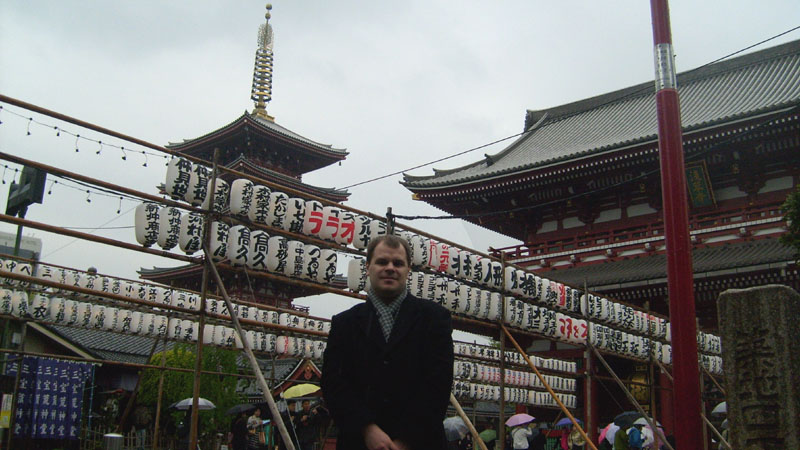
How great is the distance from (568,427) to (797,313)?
476 inches

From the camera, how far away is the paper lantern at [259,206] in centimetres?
834

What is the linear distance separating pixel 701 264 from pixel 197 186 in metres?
12.2

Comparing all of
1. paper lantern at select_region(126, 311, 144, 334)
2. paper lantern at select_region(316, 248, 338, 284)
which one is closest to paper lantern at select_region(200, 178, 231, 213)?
paper lantern at select_region(316, 248, 338, 284)

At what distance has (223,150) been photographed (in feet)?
109

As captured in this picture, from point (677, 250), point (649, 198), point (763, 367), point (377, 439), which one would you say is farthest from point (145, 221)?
point (649, 198)

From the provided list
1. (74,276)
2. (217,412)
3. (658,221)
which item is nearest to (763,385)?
(658,221)

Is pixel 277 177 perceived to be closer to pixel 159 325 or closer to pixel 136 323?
pixel 159 325

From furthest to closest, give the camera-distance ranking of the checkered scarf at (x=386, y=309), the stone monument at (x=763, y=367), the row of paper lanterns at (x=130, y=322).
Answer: the row of paper lanterns at (x=130, y=322)
the stone monument at (x=763, y=367)
the checkered scarf at (x=386, y=309)

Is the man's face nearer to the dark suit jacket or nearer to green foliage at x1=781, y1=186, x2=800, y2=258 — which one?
the dark suit jacket

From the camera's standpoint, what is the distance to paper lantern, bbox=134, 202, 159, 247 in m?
7.91

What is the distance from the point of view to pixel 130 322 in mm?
14117

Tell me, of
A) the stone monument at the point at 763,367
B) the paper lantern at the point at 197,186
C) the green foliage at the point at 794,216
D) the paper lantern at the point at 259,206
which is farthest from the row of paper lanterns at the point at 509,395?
the stone monument at the point at 763,367

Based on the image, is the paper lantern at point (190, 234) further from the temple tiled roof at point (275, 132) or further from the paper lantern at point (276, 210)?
the temple tiled roof at point (275, 132)

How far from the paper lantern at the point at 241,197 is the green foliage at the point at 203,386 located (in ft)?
38.9
